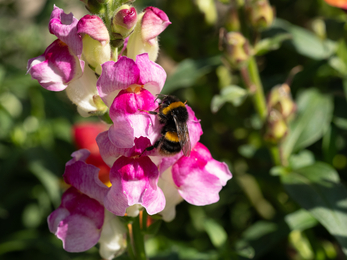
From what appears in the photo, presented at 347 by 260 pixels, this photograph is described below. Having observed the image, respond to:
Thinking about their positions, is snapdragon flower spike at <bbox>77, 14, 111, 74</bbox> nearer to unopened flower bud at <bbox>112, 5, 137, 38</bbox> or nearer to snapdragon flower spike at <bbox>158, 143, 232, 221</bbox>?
unopened flower bud at <bbox>112, 5, 137, 38</bbox>

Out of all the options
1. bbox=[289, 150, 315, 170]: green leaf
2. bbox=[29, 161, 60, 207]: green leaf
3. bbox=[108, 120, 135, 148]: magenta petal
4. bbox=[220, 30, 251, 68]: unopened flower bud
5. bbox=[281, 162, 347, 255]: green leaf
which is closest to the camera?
bbox=[108, 120, 135, 148]: magenta petal

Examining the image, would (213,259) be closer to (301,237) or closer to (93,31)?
(301,237)

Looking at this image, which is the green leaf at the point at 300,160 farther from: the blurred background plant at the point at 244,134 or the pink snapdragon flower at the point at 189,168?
the pink snapdragon flower at the point at 189,168

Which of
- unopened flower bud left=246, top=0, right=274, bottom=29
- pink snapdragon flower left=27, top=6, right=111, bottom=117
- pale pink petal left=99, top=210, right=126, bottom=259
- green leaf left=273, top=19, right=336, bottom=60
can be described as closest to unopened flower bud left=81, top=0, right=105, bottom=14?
pink snapdragon flower left=27, top=6, right=111, bottom=117

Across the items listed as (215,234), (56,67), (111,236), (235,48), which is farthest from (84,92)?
(215,234)

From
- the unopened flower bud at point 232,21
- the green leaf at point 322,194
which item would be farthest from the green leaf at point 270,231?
the unopened flower bud at point 232,21

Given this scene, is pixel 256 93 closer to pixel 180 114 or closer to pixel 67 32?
pixel 180 114

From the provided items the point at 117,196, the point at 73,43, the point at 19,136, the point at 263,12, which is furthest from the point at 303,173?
the point at 19,136

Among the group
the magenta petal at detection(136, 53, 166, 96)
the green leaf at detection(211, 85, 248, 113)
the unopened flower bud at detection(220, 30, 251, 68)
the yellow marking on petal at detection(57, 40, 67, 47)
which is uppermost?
the yellow marking on petal at detection(57, 40, 67, 47)
